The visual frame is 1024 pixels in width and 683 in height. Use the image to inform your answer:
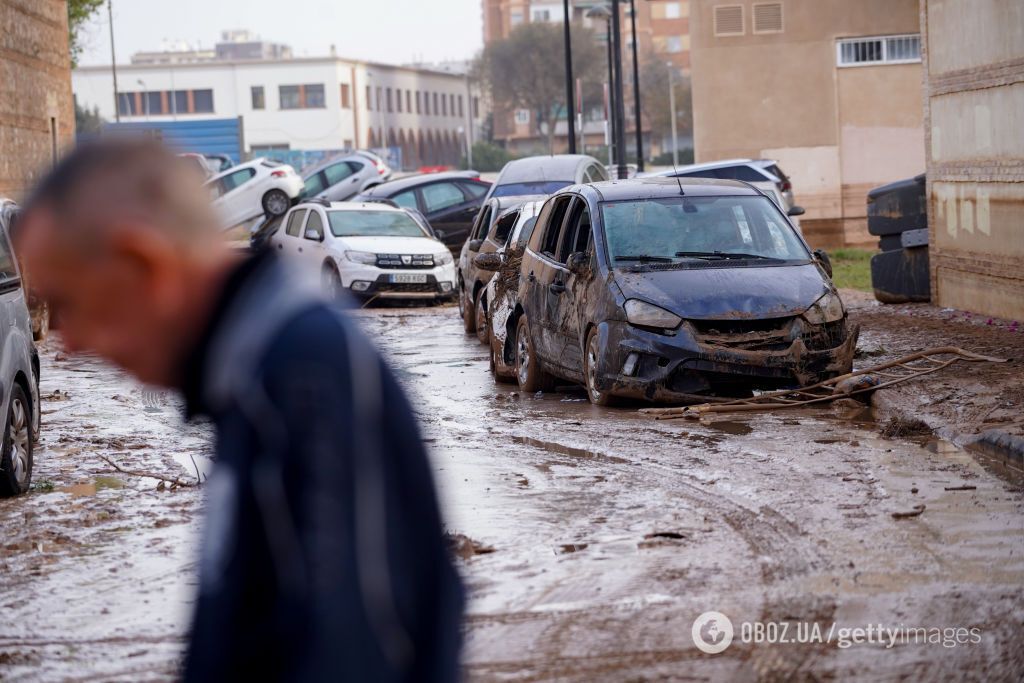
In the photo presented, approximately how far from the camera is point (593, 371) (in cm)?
1157

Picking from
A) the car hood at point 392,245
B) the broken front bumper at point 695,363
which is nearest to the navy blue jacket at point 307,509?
the broken front bumper at point 695,363

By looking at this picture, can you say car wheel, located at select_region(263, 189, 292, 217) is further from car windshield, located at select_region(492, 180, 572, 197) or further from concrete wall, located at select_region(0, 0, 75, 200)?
car windshield, located at select_region(492, 180, 572, 197)

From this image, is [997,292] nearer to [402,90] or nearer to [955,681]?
[955,681]

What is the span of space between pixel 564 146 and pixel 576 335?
10347cm

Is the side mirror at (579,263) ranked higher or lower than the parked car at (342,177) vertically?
lower

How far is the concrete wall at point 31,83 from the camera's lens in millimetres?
27500

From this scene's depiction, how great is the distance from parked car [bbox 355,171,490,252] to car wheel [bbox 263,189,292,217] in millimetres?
5872

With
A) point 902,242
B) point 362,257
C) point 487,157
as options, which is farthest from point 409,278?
point 487,157

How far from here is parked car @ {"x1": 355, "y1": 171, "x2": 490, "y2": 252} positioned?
1145 inches

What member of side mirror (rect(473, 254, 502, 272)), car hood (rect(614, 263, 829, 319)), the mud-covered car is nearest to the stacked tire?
side mirror (rect(473, 254, 502, 272))

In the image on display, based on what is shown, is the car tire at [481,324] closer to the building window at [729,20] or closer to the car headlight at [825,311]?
the car headlight at [825,311]

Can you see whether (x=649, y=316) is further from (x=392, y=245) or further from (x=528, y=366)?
(x=392, y=245)

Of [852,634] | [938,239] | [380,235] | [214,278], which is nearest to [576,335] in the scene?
[852,634]

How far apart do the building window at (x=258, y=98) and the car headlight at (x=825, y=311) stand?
98938 millimetres
